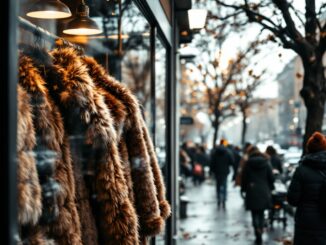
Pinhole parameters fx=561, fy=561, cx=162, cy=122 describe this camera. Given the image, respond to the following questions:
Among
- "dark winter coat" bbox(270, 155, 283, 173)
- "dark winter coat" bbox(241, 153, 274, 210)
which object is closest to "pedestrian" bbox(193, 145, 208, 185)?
"dark winter coat" bbox(270, 155, 283, 173)

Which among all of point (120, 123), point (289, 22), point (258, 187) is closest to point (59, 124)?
point (120, 123)

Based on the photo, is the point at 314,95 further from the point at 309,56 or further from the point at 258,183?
the point at 258,183

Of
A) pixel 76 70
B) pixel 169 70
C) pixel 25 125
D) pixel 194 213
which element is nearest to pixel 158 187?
pixel 76 70

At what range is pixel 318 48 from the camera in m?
9.70

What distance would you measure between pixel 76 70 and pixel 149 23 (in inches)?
134

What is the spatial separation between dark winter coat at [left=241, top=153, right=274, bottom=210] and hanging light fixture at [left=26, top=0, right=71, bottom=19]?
6.55m

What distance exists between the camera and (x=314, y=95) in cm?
965

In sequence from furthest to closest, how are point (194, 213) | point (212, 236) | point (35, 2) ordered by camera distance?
point (194, 213) < point (212, 236) < point (35, 2)

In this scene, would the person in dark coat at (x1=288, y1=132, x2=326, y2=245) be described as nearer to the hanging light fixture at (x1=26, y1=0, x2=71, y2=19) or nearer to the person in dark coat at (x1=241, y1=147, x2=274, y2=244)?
the hanging light fixture at (x1=26, y1=0, x2=71, y2=19)

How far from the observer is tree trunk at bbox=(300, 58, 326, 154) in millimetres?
9641

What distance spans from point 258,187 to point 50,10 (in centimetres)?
682

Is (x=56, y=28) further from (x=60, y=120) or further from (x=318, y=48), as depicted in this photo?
(x=318, y=48)

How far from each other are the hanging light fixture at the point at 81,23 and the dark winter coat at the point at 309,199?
2.63 m

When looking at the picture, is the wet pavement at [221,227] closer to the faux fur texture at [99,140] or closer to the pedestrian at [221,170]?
the pedestrian at [221,170]
